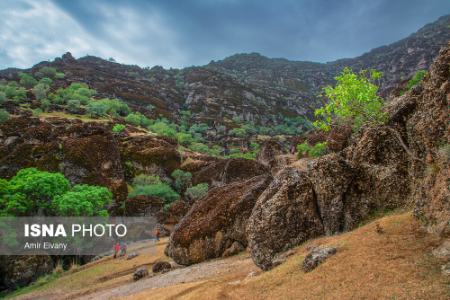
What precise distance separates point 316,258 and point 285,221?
4941 mm

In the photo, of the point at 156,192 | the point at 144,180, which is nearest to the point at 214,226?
the point at 156,192

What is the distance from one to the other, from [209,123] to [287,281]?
615ft

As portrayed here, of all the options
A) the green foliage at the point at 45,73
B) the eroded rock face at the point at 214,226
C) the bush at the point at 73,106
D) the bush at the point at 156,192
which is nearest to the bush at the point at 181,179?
the bush at the point at 156,192

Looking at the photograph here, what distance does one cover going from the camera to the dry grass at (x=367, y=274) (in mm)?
9561

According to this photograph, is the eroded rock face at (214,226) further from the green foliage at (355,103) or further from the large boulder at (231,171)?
the large boulder at (231,171)

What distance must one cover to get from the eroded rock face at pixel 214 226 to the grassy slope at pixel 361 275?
8.02 m

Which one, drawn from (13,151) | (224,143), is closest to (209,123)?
(224,143)

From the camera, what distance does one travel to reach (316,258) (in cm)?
1324

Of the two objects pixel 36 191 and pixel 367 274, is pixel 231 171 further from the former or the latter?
pixel 367 274

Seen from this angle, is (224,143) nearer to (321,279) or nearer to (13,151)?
(13,151)

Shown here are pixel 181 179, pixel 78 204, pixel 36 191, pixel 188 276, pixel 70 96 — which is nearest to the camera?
pixel 188 276

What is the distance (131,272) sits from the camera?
30625 millimetres

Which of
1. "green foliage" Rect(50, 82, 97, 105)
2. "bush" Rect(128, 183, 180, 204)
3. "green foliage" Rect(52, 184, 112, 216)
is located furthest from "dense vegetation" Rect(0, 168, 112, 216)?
"green foliage" Rect(50, 82, 97, 105)

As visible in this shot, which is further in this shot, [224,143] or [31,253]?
[224,143]
